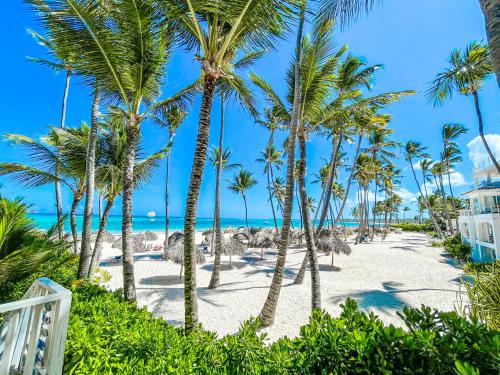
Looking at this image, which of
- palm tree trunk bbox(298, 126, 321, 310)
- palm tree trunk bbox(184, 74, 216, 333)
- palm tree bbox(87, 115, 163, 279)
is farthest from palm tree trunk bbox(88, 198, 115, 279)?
palm tree trunk bbox(298, 126, 321, 310)

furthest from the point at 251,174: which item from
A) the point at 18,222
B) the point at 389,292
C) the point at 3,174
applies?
the point at 18,222

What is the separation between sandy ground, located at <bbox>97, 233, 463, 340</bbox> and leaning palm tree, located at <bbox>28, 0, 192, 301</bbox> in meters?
3.29

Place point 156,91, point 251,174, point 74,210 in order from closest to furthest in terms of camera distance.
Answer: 1. point 156,91
2. point 74,210
3. point 251,174

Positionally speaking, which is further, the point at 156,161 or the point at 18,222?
the point at 156,161

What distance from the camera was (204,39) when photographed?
14.6 feet

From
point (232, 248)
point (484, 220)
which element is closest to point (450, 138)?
point (484, 220)

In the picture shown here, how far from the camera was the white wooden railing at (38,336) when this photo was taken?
74.2 inches

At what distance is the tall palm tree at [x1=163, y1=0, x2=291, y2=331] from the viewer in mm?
4047

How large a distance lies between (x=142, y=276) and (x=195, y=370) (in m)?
11.1

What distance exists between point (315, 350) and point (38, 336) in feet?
7.58

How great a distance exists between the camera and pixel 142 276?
1184 centimetres

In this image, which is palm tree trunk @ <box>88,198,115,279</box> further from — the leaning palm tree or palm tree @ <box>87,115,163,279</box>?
the leaning palm tree

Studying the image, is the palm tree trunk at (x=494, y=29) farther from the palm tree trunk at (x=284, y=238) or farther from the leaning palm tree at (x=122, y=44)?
the leaning palm tree at (x=122, y=44)

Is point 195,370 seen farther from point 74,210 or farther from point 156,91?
point 74,210
